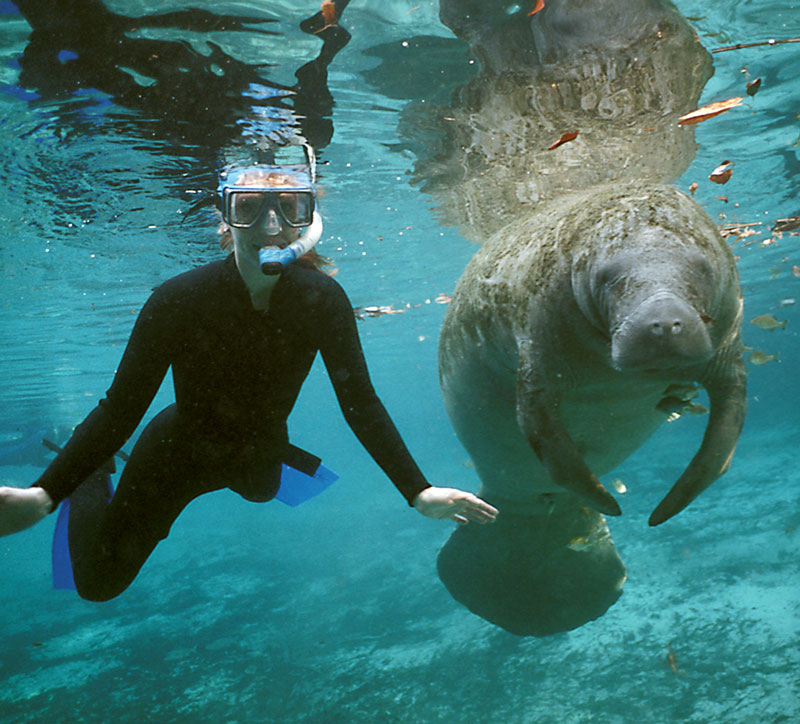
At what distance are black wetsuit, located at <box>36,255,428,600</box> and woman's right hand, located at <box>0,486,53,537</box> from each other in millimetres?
288

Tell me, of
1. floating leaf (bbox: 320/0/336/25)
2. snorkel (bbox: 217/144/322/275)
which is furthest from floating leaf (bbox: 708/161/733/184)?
snorkel (bbox: 217/144/322/275)

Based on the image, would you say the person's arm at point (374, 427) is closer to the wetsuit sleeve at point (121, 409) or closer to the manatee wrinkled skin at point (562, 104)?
the wetsuit sleeve at point (121, 409)

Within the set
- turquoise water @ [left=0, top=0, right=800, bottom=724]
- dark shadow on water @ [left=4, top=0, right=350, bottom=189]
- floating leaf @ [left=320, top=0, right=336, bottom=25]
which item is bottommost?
turquoise water @ [left=0, top=0, right=800, bottom=724]

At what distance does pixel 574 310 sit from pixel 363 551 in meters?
18.1

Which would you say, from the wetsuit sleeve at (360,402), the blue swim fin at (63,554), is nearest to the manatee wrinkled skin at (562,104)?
the wetsuit sleeve at (360,402)

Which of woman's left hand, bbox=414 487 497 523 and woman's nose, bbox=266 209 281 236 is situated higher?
woman's nose, bbox=266 209 281 236

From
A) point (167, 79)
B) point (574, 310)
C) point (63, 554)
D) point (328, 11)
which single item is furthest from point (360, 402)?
point (167, 79)

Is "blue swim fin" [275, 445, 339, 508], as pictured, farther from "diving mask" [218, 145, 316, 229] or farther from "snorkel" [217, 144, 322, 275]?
"diving mask" [218, 145, 316, 229]

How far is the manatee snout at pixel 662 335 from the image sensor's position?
185 centimetres

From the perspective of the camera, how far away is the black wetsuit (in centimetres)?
297

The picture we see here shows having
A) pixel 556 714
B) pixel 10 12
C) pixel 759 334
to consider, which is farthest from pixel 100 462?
pixel 759 334

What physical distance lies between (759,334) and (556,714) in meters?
63.3

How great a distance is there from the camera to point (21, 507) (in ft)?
8.18

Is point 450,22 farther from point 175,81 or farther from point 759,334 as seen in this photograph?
point 759,334
